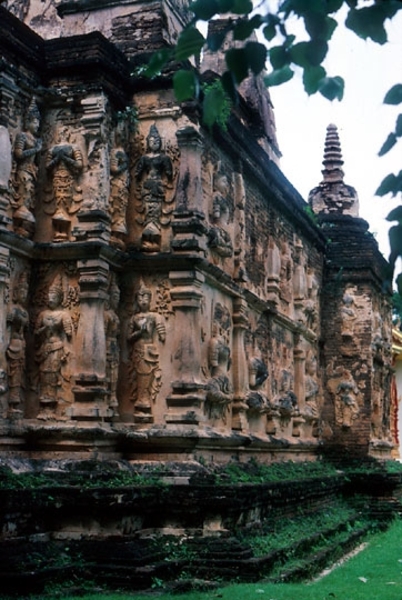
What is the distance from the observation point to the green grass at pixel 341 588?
854 cm

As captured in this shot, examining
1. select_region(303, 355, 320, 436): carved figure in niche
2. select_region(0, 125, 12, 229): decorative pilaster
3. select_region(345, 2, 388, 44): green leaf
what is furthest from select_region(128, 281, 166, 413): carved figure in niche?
select_region(345, 2, 388, 44): green leaf

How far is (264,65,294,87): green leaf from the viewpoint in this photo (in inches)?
143

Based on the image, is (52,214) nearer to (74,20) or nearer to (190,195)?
(190,195)

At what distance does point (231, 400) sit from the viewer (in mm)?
13062

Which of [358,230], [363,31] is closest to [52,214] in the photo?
[363,31]

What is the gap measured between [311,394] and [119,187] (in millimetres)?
8757

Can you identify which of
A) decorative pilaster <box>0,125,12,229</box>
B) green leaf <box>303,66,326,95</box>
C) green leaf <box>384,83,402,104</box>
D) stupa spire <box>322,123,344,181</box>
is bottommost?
green leaf <box>384,83,402,104</box>

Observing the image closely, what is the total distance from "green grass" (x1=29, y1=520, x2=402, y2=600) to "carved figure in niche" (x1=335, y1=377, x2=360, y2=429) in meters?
6.77

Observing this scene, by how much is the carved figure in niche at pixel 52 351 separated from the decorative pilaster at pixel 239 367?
3.28 meters

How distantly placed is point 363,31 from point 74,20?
10649 millimetres

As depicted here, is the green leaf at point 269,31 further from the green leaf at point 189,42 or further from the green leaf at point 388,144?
the green leaf at point 388,144

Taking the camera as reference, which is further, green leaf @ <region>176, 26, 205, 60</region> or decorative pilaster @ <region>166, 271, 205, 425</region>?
decorative pilaster @ <region>166, 271, 205, 425</region>

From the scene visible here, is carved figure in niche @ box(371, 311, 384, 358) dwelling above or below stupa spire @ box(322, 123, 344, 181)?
below

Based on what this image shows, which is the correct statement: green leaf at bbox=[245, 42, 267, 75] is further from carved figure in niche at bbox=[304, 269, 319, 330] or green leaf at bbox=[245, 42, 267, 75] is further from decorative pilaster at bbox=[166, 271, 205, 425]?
carved figure in niche at bbox=[304, 269, 319, 330]
